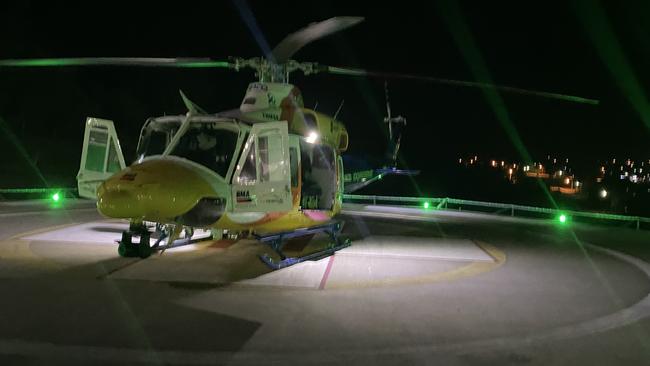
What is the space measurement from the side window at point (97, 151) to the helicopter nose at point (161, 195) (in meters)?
2.04

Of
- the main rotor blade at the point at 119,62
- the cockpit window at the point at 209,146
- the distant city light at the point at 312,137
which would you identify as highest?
the main rotor blade at the point at 119,62

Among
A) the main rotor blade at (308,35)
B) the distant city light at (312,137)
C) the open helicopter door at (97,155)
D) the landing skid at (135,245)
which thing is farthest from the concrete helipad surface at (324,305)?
the main rotor blade at (308,35)

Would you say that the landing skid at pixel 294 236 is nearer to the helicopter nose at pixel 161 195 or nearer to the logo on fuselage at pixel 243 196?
the logo on fuselage at pixel 243 196

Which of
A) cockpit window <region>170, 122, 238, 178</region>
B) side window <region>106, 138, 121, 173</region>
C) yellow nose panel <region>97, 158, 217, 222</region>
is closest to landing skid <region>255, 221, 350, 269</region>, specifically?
cockpit window <region>170, 122, 238, 178</region>

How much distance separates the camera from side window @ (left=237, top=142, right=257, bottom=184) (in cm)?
935

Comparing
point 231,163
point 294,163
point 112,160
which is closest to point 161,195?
A: point 231,163

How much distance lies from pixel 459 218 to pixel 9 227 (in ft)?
46.7

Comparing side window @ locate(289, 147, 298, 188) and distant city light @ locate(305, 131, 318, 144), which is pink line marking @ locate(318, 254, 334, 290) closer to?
side window @ locate(289, 147, 298, 188)

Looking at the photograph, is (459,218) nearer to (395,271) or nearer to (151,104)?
(395,271)

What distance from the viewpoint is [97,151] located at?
413 inches

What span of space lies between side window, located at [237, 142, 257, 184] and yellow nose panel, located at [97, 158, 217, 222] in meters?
0.72

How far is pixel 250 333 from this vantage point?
20.3 feet

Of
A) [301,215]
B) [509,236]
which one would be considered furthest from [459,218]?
[301,215]

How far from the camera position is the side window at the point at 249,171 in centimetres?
935
